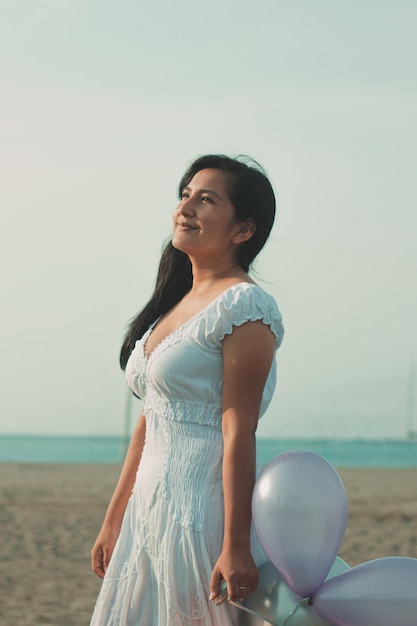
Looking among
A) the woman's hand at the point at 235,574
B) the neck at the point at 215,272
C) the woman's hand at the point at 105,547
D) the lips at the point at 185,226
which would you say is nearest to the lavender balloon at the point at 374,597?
the woman's hand at the point at 235,574

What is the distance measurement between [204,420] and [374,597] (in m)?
0.66

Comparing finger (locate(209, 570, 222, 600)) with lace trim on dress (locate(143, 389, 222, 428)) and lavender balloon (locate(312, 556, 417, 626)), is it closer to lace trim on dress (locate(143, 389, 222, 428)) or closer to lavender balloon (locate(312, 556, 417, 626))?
lavender balloon (locate(312, 556, 417, 626))

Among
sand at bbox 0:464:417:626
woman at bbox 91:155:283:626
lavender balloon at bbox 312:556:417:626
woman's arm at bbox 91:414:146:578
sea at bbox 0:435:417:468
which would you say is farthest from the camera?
sea at bbox 0:435:417:468

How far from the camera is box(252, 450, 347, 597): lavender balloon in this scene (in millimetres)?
2518

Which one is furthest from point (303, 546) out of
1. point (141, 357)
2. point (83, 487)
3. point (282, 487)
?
point (83, 487)

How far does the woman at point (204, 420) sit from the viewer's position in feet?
8.63

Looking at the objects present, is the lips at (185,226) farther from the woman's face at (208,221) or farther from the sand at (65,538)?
the sand at (65,538)

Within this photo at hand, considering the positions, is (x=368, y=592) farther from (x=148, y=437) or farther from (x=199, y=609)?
(x=148, y=437)

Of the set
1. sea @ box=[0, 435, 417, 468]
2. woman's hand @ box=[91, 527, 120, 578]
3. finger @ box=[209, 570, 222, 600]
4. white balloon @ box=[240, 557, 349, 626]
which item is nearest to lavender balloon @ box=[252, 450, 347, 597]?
white balloon @ box=[240, 557, 349, 626]

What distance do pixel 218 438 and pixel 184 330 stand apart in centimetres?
32

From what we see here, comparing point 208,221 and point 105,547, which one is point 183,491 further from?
point 208,221

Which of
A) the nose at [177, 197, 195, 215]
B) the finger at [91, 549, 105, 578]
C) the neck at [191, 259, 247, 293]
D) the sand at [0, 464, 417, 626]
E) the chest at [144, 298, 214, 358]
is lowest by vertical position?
the sand at [0, 464, 417, 626]

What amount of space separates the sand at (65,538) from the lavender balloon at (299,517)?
3709 mm

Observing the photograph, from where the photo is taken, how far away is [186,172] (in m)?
3.10
